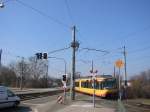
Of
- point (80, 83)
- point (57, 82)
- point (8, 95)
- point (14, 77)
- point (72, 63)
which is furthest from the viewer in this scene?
point (57, 82)

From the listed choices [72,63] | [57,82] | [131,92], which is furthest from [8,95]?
[57,82]

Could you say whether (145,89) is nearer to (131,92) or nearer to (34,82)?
(131,92)

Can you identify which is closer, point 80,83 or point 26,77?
point 80,83

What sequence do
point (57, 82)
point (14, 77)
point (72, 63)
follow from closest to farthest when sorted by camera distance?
1. point (72, 63)
2. point (14, 77)
3. point (57, 82)

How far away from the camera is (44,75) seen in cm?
11956

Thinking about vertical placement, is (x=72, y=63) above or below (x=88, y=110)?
above

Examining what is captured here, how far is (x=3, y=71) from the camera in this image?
119m

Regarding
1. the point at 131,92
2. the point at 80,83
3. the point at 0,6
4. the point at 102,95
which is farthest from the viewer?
the point at 131,92

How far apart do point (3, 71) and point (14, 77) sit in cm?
455

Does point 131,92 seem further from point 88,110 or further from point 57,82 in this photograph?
point 57,82

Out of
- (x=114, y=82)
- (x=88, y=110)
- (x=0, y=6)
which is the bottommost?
(x=88, y=110)

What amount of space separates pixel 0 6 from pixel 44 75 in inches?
4019

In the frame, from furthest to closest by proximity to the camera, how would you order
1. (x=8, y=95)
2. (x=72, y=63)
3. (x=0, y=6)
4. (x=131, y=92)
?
1. (x=131, y=92)
2. (x=72, y=63)
3. (x=8, y=95)
4. (x=0, y=6)

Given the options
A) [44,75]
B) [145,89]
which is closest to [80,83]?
[145,89]
